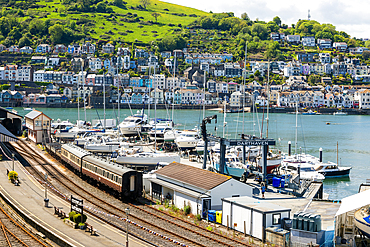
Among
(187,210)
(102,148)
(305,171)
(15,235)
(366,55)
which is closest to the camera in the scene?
(15,235)

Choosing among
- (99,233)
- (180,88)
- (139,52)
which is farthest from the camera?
(139,52)

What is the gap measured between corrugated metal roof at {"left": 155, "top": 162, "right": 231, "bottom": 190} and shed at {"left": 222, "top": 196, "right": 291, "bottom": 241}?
5.89ft

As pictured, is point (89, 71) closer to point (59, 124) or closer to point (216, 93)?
point (216, 93)

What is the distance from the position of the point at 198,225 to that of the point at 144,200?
17.9ft

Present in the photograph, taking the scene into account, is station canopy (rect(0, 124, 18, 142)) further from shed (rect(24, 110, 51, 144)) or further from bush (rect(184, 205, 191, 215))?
bush (rect(184, 205, 191, 215))

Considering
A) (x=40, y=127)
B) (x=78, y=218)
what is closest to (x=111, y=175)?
(x=78, y=218)

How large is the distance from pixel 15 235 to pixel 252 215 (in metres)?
9.28

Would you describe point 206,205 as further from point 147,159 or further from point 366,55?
point 366,55

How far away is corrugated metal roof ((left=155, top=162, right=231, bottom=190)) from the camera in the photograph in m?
20.8

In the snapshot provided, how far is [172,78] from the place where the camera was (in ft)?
490

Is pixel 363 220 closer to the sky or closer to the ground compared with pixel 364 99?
closer to the ground

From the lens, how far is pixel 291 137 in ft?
235

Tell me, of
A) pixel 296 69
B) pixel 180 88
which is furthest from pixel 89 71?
pixel 296 69

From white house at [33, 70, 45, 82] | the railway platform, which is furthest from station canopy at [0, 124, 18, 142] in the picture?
white house at [33, 70, 45, 82]
